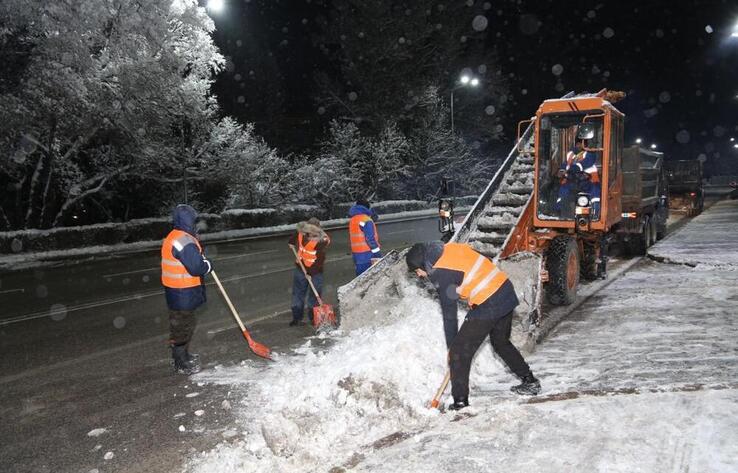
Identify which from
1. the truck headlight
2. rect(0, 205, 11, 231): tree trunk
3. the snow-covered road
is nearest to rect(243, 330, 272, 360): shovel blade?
the snow-covered road

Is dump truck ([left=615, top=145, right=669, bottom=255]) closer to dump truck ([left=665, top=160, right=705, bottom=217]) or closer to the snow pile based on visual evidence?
the snow pile

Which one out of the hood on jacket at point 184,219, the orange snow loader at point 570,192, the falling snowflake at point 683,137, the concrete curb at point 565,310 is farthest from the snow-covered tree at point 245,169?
the falling snowflake at point 683,137

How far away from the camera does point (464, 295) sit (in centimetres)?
474

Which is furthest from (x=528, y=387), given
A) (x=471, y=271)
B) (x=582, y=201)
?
(x=582, y=201)

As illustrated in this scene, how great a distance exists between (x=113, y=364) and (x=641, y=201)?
467 inches

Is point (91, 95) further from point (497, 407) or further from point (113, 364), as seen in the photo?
point (497, 407)

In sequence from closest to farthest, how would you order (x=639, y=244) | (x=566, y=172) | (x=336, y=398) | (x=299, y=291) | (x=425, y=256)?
(x=425, y=256) < (x=336, y=398) < (x=299, y=291) < (x=566, y=172) < (x=639, y=244)

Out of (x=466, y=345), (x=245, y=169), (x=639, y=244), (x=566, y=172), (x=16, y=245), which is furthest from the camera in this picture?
(x=245, y=169)

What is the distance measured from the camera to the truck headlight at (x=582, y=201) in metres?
9.09

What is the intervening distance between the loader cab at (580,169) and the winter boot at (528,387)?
4.53m

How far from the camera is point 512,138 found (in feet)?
195

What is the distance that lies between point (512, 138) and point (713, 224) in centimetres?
3982

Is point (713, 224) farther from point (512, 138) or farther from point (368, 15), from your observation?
point (512, 138)

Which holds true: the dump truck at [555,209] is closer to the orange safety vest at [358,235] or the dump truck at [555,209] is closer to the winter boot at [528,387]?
the orange safety vest at [358,235]
